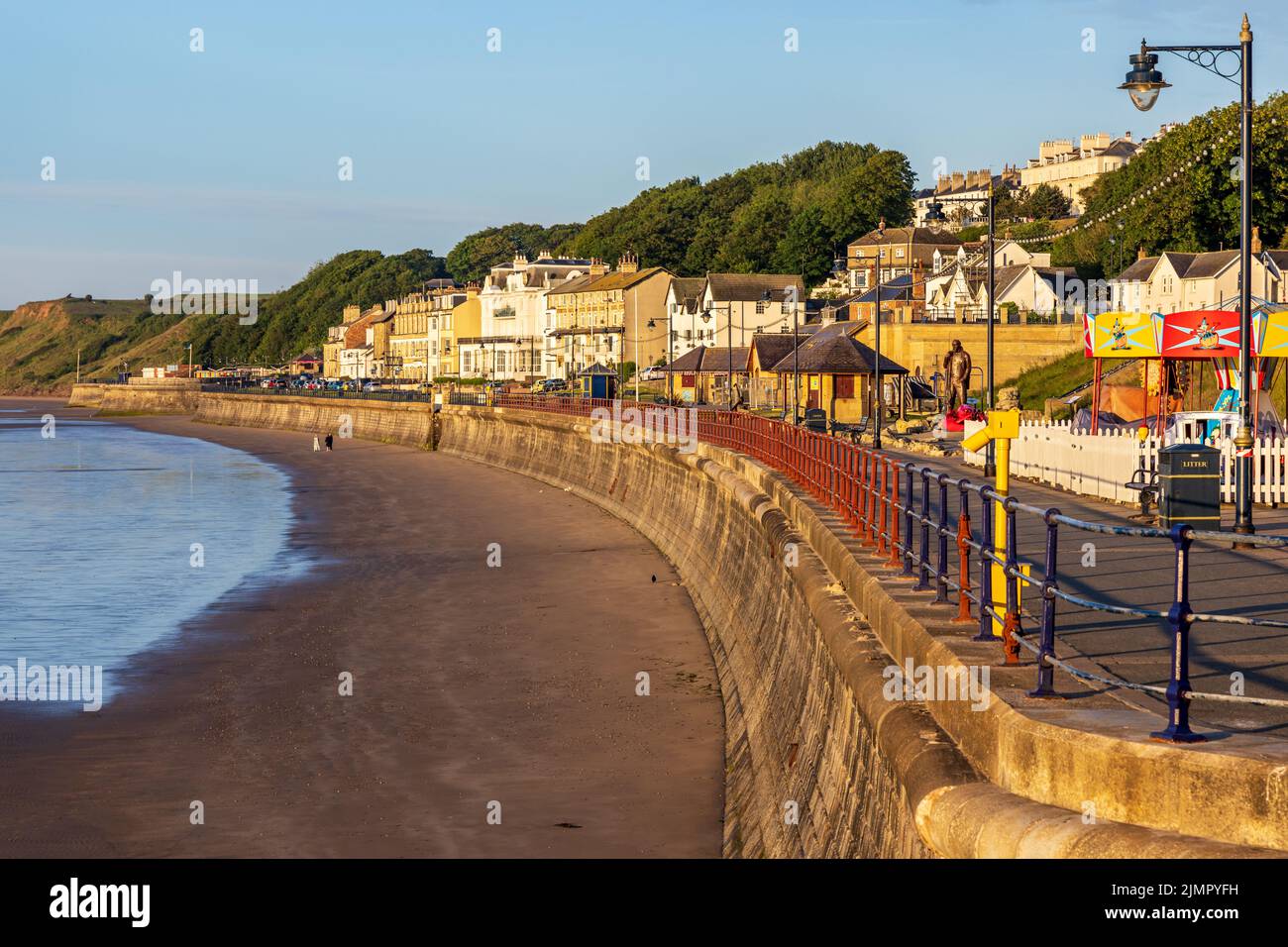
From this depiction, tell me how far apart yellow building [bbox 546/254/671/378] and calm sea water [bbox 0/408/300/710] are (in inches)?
1759

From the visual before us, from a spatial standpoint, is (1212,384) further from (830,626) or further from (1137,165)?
(1137,165)

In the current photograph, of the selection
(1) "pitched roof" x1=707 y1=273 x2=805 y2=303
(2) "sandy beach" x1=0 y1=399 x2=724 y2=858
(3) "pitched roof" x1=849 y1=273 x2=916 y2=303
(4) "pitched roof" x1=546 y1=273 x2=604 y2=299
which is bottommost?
(2) "sandy beach" x1=0 y1=399 x2=724 y2=858

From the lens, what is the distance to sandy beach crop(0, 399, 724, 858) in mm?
14867

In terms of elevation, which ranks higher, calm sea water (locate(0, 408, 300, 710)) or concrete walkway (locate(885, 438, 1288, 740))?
concrete walkway (locate(885, 438, 1288, 740))

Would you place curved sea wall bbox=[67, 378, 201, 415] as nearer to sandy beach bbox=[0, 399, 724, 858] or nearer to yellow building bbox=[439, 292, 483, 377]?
yellow building bbox=[439, 292, 483, 377]

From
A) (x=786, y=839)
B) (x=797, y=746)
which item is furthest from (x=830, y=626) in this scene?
(x=786, y=839)

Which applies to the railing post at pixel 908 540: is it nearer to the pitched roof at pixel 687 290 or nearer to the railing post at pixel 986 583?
the railing post at pixel 986 583

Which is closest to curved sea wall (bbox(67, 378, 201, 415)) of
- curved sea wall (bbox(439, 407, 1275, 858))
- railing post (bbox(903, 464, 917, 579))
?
curved sea wall (bbox(439, 407, 1275, 858))

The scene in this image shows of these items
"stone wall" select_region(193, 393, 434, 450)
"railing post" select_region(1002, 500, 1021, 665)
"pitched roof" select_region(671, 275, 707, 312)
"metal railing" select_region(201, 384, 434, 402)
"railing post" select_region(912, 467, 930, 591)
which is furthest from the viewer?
"pitched roof" select_region(671, 275, 707, 312)

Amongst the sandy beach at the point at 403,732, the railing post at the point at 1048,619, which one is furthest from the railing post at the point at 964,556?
the sandy beach at the point at 403,732

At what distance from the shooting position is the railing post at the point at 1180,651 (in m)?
6.28

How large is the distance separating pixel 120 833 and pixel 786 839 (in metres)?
6.97

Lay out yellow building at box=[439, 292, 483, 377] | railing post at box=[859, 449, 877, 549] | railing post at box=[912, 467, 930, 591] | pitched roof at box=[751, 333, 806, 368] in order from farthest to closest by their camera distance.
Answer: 1. yellow building at box=[439, 292, 483, 377]
2. pitched roof at box=[751, 333, 806, 368]
3. railing post at box=[859, 449, 877, 549]
4. railing post at box=[912, 467, 930, 591]

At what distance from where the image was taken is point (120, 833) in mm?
14828
